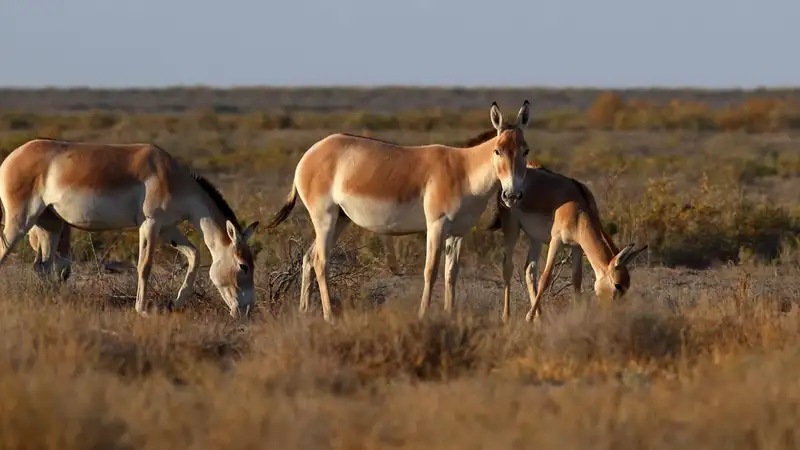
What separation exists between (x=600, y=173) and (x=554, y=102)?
312ft

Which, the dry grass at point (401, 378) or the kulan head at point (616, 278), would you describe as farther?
the kulan head at point (616, 278)

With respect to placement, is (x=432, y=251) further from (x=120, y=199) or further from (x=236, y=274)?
(x=120, y=199)

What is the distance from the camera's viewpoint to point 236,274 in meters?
13.9

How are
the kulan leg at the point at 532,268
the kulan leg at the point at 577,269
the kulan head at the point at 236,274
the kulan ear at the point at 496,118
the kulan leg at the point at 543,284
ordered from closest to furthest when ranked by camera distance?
the kulan ear at the point at 496,118 → the kulan leg at the point at 543,284 → the kulan head at the point at 236,274 → the kulan leg at the point at 577,269 → the kulan leg at the point at 532,268

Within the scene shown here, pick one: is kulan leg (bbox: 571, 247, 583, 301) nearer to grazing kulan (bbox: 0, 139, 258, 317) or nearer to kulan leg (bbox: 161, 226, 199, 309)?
grazing kulan (bbox: 0, 139, 258, 317)

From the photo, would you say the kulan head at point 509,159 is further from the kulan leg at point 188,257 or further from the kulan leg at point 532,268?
the kulan leg at point 188,257

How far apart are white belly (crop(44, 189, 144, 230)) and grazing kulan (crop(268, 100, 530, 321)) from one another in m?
1.67

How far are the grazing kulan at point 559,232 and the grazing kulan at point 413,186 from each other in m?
0.76

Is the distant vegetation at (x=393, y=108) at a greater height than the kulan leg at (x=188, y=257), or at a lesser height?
lesser

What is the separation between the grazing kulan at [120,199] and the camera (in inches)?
542

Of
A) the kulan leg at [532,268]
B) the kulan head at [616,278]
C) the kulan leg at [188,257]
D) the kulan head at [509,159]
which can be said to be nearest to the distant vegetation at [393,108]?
the kulan leg at [188,257]

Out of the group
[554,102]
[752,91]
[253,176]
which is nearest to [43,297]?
[253,176]

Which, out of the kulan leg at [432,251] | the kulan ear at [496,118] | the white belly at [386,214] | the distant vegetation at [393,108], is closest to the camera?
the kulan ear at [496,118]

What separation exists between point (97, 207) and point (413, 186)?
3.18 meters
